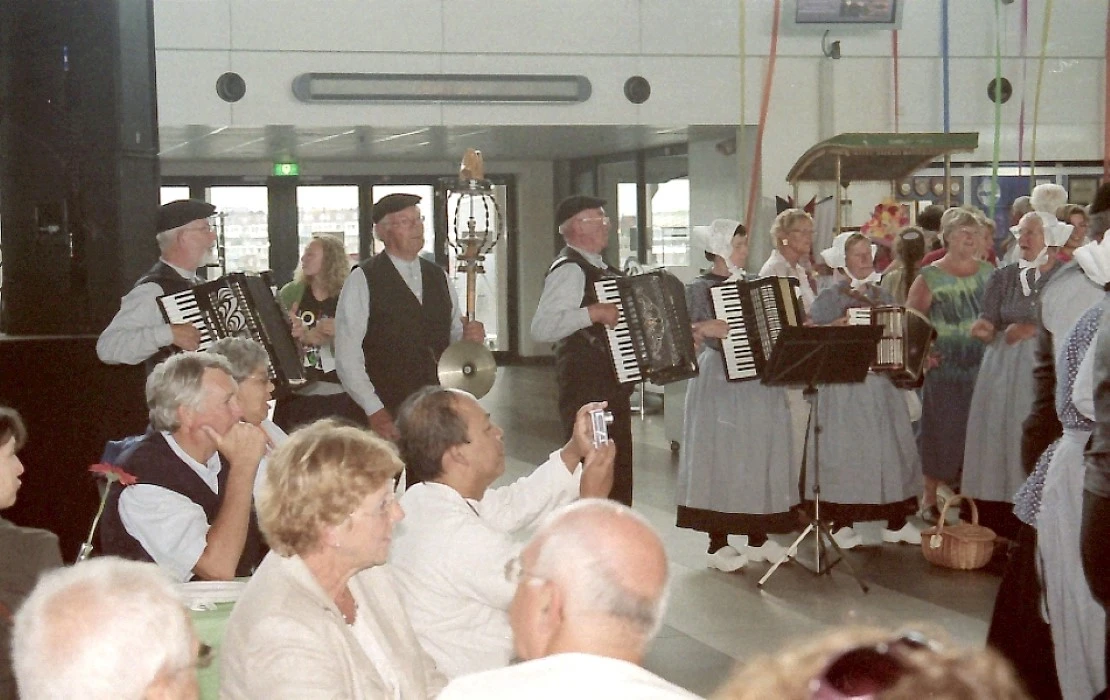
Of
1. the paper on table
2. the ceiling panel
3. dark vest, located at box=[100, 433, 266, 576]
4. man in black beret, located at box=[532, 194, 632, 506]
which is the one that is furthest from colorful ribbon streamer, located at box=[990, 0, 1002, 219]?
the paper on table

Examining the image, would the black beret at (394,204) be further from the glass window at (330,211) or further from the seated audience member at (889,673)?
the glass window at (330,211)

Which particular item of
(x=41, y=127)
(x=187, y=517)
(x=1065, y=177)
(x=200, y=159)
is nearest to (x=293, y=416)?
(x=41, y=127)

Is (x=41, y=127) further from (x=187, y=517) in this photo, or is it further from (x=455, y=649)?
(x=455, y=649)

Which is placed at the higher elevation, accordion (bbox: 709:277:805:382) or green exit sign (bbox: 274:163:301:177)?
green exit sign (bbox: 274:163:301:177)

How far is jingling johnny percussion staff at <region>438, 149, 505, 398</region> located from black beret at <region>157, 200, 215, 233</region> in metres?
1.16

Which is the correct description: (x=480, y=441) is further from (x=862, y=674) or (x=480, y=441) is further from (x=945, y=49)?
(x=945, y=49)

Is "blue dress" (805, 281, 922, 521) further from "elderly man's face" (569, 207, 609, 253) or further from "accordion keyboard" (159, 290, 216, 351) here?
"accordion keyboard" (159, 290, 216, 351)

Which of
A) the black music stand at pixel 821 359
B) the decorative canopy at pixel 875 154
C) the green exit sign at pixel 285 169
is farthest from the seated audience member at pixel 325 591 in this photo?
the green exit sign at pixel 285 169

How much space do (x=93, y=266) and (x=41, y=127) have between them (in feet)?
1.84

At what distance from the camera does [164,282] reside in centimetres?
541

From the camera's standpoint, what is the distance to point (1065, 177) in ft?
41.1

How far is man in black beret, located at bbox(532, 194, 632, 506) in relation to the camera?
6.11 m

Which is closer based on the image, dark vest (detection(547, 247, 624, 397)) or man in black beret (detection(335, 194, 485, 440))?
man in black beret (detection(335, 194, 485, 440))

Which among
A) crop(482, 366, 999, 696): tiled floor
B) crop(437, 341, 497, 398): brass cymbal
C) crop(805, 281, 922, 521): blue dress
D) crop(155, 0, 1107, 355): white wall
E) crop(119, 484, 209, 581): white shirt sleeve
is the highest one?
crop(155, 0, 1107, 355): white wall
